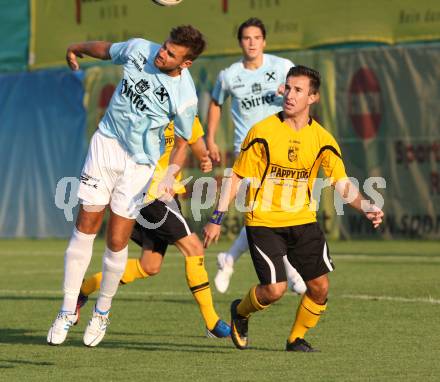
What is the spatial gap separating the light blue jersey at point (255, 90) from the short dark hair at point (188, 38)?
339cm

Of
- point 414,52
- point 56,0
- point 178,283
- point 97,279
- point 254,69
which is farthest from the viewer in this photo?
point 56,0

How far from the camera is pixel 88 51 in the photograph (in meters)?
8.57

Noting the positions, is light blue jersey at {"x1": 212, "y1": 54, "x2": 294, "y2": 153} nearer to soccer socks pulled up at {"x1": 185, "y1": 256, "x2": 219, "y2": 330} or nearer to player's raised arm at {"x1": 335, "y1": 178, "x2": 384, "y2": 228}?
soccer socks pulled up at {"x1": 185, "y1": 256, "x2": 219, "y2": 330}

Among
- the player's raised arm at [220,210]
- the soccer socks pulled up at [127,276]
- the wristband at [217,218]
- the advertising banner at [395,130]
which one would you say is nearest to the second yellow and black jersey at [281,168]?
the player's raised arm at [220,210]

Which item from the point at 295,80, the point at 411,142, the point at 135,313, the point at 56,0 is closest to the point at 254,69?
the point at 135,313

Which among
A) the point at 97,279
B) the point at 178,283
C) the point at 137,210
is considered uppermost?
the point at 137,210

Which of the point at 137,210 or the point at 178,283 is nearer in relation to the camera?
the point at 137,210

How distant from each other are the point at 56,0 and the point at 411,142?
25.0 ft

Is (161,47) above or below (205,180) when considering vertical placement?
above

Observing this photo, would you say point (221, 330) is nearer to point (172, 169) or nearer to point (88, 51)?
point (172, 169)

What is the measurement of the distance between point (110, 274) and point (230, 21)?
1332 cm

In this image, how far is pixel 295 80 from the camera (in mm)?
8148

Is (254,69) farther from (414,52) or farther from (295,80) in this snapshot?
(414,52)

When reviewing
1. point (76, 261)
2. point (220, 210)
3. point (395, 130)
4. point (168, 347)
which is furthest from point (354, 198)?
point (395, 130)
